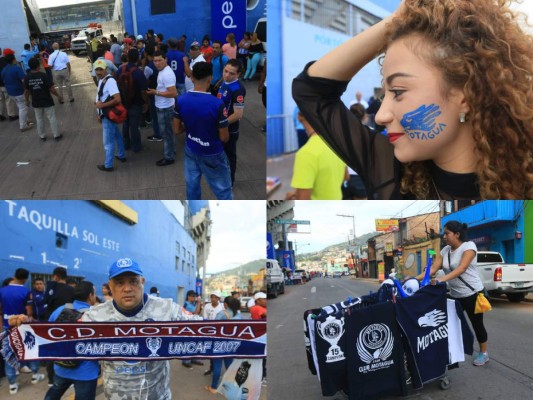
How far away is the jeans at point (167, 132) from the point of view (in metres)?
3.66

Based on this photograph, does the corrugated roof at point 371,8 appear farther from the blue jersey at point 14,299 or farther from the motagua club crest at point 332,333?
the blue jersey at point 14,299

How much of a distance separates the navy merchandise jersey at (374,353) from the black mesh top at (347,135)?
0.62 m

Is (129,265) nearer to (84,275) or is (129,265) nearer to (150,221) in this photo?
(150,221)

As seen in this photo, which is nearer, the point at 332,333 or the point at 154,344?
the point at 332,333

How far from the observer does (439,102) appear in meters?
0.94

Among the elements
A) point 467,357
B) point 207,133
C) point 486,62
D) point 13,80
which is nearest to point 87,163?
point 207,133

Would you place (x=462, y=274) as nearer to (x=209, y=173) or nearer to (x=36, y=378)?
(x=209, y=173)

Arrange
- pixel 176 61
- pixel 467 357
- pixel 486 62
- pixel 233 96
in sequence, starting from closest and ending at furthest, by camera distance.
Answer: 1. pixel 486 62
2. pixel 467 357
3. pixel 233 96
4. pixel 176 61

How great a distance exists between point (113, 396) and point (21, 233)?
1080mm

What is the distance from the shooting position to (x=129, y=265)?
73.6 inches

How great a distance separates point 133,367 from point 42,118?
285 cm

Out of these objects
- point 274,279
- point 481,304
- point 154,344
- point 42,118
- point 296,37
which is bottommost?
point 154,344

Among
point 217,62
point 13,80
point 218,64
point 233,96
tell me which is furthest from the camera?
point 218,64

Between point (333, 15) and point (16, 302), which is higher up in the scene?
point (333, 15)
